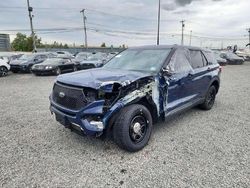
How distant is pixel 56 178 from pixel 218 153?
2535mm

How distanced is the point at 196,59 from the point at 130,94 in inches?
103

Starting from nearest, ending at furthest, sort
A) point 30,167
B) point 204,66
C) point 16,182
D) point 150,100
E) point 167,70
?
1. point 16,182
2. point 30,167
3. point 150,100
4. point 167,70
5. point 204,66

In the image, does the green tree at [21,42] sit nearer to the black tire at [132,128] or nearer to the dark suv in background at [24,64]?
the dark suv in background at [24,64]

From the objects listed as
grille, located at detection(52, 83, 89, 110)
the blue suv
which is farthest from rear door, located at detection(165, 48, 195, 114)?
grille, located at detection(52, 83, 89, 110)

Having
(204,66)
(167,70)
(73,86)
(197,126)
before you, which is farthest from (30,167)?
(204,66)

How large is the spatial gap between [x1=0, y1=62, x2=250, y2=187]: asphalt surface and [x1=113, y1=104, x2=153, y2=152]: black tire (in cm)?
18

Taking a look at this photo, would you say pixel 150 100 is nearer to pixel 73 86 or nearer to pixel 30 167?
pixel 73 86

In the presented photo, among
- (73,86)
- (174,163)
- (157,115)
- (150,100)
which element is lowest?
(174,163)

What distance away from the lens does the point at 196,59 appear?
5285mm

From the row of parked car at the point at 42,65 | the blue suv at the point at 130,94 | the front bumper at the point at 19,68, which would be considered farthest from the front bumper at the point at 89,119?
the front bumper at the point at 19,68

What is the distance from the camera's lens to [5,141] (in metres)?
4.10

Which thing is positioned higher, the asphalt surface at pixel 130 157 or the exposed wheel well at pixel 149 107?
the exposed wheel well at pixel 149 107

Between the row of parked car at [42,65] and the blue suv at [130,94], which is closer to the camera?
A: the blue suv at [130,94]

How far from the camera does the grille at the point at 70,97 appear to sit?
330 cm
